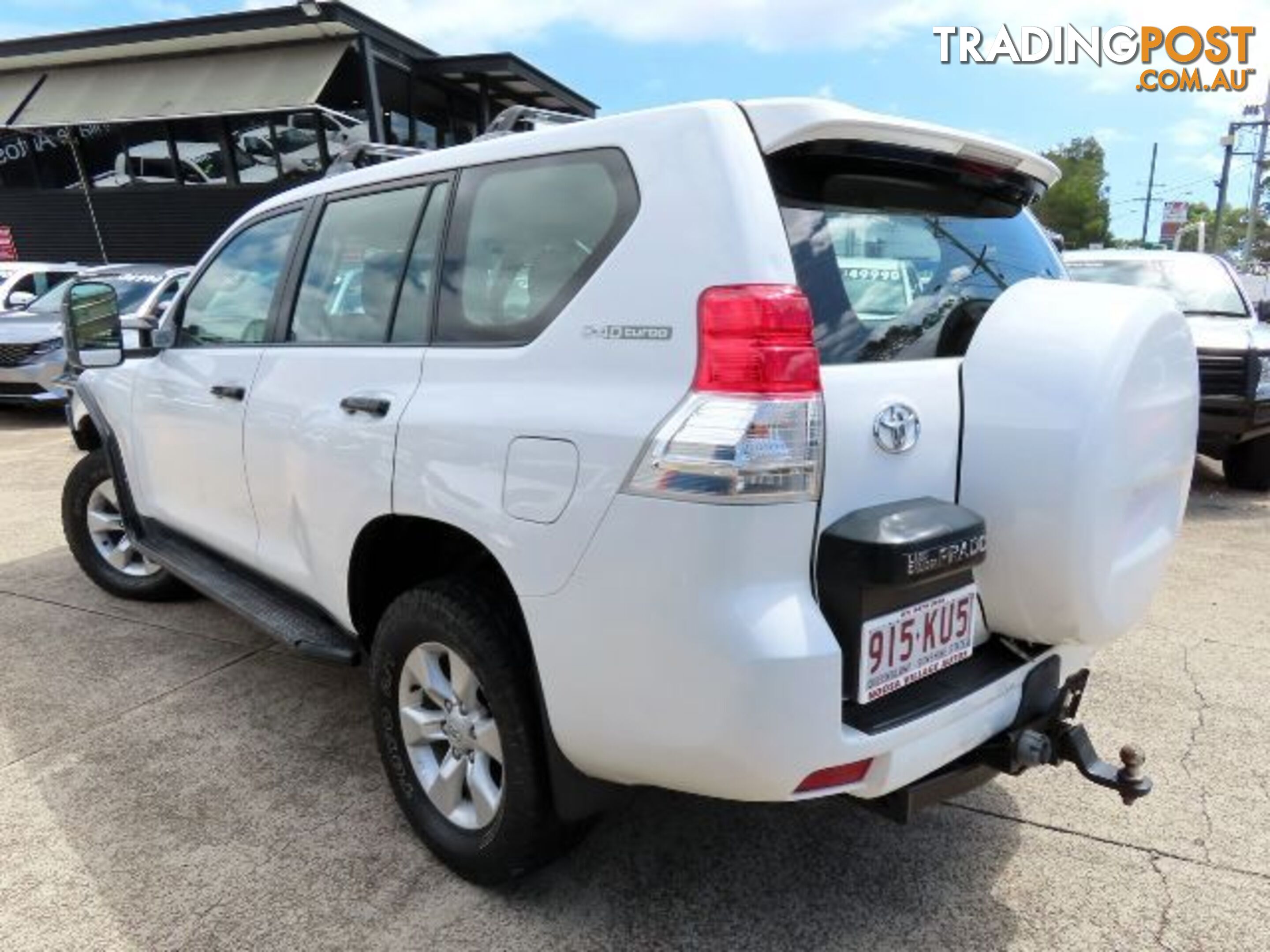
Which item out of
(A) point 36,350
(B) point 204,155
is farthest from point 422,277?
(B) point 204,155

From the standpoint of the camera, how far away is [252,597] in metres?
3.23

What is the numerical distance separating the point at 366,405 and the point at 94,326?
1898 millimetres

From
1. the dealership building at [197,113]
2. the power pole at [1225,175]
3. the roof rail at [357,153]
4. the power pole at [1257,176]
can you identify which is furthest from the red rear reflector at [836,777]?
the power pole at [1225,175]

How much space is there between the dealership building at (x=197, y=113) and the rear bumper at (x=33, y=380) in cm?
624

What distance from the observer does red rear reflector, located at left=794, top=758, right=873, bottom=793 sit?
1.81 metres

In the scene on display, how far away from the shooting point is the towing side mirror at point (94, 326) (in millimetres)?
3707

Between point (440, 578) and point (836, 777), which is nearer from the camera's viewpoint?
point (836, 777)

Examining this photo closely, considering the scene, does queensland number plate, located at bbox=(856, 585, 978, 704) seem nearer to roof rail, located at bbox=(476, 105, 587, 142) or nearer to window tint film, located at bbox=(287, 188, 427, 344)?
window tint film, located at bbox=(287, 188, 427, 344)

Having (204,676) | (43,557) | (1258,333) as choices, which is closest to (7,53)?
(43,557)

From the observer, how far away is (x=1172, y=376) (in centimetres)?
214

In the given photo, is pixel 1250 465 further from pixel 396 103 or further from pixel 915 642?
pixel 396 103

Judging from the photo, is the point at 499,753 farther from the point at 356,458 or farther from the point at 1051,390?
the point at 1051,390

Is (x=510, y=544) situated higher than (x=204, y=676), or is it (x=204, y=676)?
(x=510, y=544)

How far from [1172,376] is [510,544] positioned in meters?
1.55
